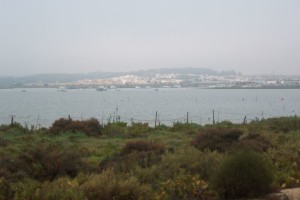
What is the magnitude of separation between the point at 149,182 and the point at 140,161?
3020 millimetres

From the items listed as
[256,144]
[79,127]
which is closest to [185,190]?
Result: [256,144]

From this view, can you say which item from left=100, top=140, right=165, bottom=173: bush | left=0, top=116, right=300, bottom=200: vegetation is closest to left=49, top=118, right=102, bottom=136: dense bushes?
left=0, top=116, right=300, bottom=200: vegetation

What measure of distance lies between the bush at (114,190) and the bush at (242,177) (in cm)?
156

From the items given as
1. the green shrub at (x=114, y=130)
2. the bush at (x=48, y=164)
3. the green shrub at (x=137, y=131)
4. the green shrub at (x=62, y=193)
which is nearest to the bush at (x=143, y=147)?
the bush at (x=48, y=164)

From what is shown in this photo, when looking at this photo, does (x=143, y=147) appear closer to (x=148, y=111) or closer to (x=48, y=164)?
(x=48, y=164)

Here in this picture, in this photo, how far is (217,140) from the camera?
51.6ft

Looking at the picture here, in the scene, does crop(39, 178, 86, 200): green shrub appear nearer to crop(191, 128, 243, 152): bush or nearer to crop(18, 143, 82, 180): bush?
crop(18, 143, 82, 180): bush

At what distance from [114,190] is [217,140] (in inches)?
341

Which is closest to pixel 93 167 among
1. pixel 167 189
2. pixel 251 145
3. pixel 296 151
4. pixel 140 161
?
pixel 140 161

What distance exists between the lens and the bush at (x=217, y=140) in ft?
50.0

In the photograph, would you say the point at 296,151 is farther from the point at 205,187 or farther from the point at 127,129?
the point at 127,129

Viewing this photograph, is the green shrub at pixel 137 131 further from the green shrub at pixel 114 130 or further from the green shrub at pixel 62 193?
the green shrub at pixel 62 193

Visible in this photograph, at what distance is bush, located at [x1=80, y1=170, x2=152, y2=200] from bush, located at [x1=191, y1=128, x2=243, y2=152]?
24.6ft

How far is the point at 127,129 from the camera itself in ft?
92.0
